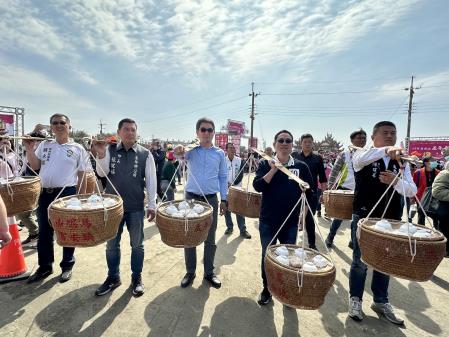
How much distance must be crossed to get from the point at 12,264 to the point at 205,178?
2.84 metres

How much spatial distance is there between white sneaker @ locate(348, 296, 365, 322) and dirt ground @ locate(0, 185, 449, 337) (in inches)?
2.3

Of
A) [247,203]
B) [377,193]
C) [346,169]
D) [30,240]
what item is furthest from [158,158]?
[377,193]

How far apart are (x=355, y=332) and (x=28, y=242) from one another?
17.8ft

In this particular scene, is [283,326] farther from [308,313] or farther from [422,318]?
[422,318]

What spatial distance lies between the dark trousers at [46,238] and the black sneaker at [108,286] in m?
0.72

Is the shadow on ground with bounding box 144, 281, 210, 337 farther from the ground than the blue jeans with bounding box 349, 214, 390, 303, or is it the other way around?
the blue jeans with bounding box 349, 214, 390, 303

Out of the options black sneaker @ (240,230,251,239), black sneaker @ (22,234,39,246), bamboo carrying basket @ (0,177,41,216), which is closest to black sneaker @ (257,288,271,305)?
black sneaker @ (240,230,251,239)

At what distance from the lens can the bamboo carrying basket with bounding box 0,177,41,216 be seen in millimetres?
2752

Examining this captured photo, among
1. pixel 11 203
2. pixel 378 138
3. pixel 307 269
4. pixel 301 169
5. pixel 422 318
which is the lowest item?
pixel 422 318

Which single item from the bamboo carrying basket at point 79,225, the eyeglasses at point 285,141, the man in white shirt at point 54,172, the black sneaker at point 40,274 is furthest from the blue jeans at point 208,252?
the black sneaker at point 40,274

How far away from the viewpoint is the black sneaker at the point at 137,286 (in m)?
3.16

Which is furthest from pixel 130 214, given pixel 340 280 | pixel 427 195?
pixel 427 195

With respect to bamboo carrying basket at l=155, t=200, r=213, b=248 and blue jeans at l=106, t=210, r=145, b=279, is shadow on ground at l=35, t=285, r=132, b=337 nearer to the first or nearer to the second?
blue jeans at l=106, t=210, r=145, b=279

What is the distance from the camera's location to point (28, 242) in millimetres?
4789
